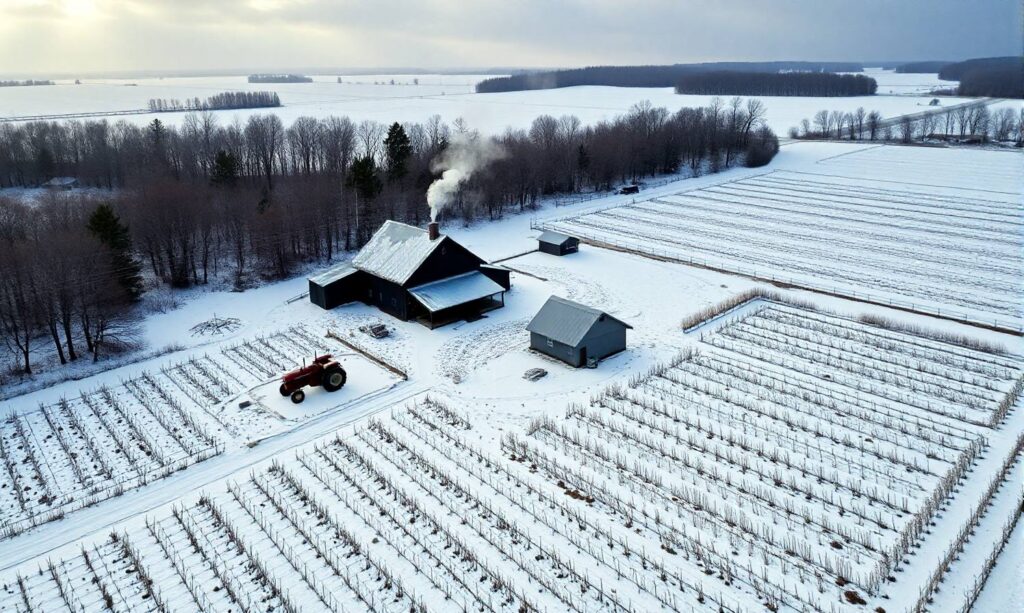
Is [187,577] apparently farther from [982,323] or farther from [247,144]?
[247,144]

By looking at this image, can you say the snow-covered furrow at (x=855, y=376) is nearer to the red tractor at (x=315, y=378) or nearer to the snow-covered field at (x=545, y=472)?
the snow-covered field at (x=545, y=472)

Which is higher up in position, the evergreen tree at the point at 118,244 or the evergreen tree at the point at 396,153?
the evergreen tree at the point at 396,153

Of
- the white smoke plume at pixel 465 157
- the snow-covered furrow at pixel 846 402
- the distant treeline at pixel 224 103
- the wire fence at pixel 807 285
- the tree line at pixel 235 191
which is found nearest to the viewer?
the snow-covered furrow at pixel 846 402

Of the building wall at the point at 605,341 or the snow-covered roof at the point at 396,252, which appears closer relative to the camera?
the building wall at the point at 605,341

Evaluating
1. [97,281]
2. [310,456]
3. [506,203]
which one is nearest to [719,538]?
[310,456]

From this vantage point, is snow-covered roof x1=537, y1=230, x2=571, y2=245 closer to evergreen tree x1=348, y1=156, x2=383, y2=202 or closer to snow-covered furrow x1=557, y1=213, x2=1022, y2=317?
snow-covered furrow x1=557, y1=213, x2=1022, y2=317

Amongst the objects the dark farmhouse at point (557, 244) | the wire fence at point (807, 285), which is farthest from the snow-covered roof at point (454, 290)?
the wire fence at point (807, 285)

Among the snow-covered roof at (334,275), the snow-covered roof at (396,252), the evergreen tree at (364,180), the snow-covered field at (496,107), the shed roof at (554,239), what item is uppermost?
the snow-covered field at (496,107)
